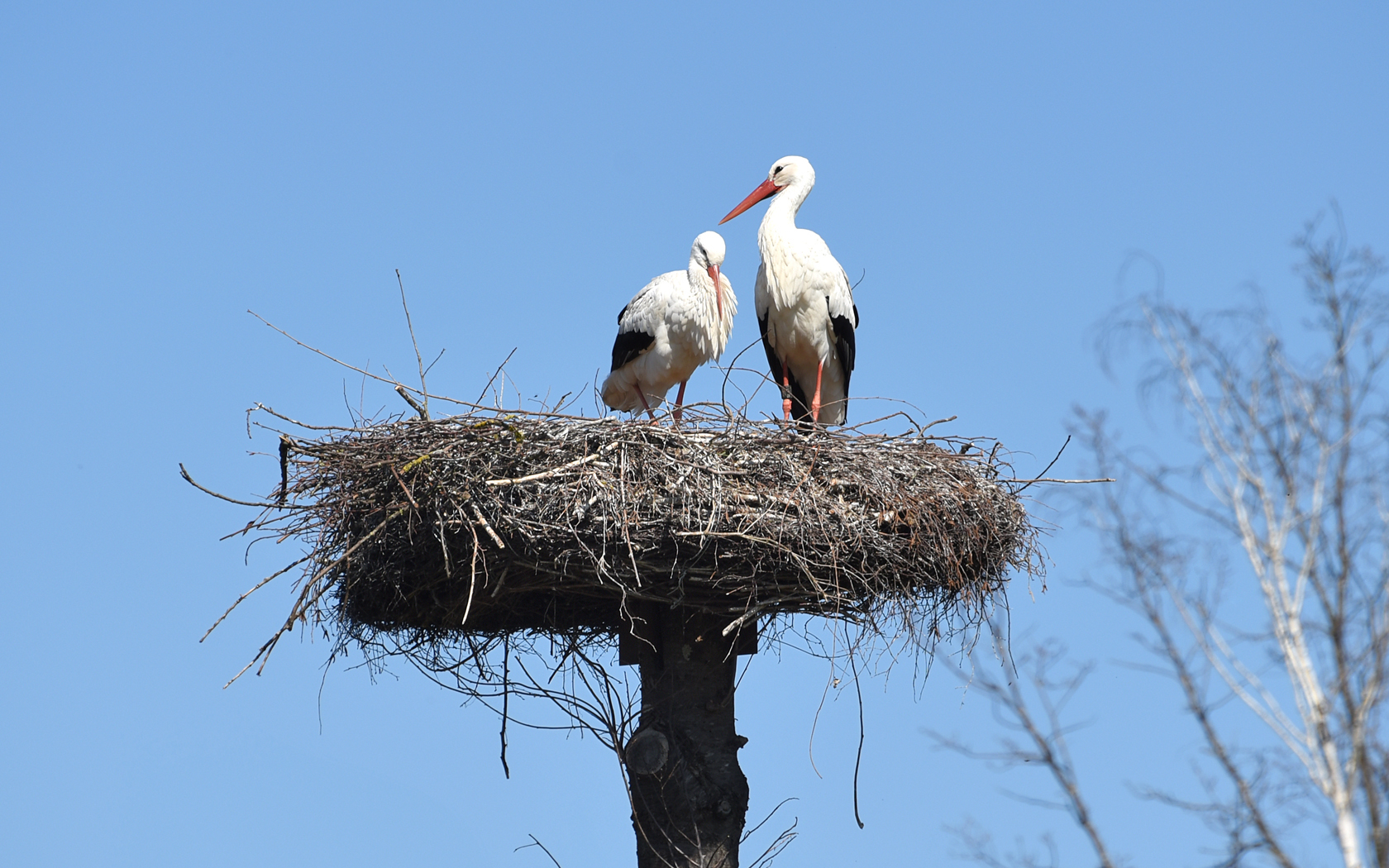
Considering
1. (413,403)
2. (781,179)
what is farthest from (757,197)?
(413,403)

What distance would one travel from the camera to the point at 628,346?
8086mm

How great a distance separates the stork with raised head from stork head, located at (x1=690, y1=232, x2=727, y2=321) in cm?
31

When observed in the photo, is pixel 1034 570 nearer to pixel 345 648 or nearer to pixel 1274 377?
pixel 1274 377

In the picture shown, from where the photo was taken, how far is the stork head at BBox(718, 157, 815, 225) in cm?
855

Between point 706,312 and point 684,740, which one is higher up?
point 706,312

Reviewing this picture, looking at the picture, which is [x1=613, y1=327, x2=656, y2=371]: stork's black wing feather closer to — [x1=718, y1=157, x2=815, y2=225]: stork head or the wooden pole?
[x1=718, y1=157, x2=815, y2=225]: stork head

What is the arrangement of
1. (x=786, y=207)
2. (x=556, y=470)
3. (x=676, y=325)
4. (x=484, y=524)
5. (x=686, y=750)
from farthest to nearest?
(x=786, y=207) → (x=676, y=325) → (x=686, y=750) → (x=556, y=470) → (x=484, y=524)

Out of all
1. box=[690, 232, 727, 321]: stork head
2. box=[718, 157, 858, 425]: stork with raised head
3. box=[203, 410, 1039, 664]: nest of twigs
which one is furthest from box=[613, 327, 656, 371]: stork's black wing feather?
box=[203, 410, 1039, 664]: nest of twigs

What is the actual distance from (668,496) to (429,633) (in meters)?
1.38

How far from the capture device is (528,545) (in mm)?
5160

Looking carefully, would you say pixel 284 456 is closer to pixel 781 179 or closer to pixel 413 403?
pixel 413 403

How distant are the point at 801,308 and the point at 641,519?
125 inches

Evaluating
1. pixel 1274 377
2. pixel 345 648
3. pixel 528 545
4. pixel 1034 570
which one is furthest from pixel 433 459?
pixel 1274 377

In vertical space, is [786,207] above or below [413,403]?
above
